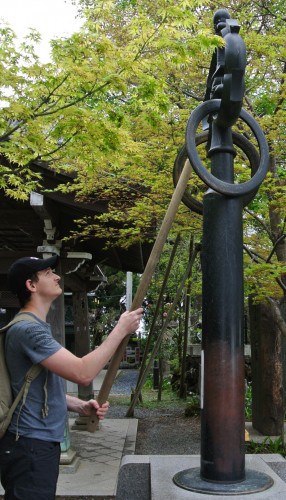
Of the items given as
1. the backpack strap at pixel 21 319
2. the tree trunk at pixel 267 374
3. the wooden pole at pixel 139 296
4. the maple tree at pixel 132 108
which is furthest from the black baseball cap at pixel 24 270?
the tree trunk at pixel 267 374

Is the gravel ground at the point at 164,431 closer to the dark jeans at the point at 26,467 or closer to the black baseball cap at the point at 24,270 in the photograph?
the dark jeans at the point at 26,467

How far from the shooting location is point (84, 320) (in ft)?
36.3

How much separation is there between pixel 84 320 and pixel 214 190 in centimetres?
839

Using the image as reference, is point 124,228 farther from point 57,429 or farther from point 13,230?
point 57,429

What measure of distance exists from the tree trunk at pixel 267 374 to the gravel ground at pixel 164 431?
121 cm

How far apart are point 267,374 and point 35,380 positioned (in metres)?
7.08

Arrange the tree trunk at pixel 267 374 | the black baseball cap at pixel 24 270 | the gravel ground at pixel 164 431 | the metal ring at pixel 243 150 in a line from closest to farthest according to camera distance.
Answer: the black baseball cap at pixel 24 270
the metal ring at pixel 243 150
the tree trunk at pixel 267 374
the gravel ground at pixel 164 431

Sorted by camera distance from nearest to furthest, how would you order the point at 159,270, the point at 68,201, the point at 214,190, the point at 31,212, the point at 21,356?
the point at 21,356, the point at 214,190, the point at 68,201, the point at 31,212, the point at 159,270

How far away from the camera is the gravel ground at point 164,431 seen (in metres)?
9.50

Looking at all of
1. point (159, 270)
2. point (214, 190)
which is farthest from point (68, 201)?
point (159, 270)

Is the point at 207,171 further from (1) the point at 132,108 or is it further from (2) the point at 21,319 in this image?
(1) the point at 132,108

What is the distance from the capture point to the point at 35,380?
2395 millimetres

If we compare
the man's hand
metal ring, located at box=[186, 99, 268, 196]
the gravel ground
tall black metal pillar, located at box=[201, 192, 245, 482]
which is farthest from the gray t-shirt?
the gravel ground

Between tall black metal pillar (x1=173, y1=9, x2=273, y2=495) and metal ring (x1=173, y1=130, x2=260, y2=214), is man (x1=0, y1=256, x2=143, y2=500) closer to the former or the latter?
tall black metal pillar (x1=173, y1=9, x2=273, y2=495)
